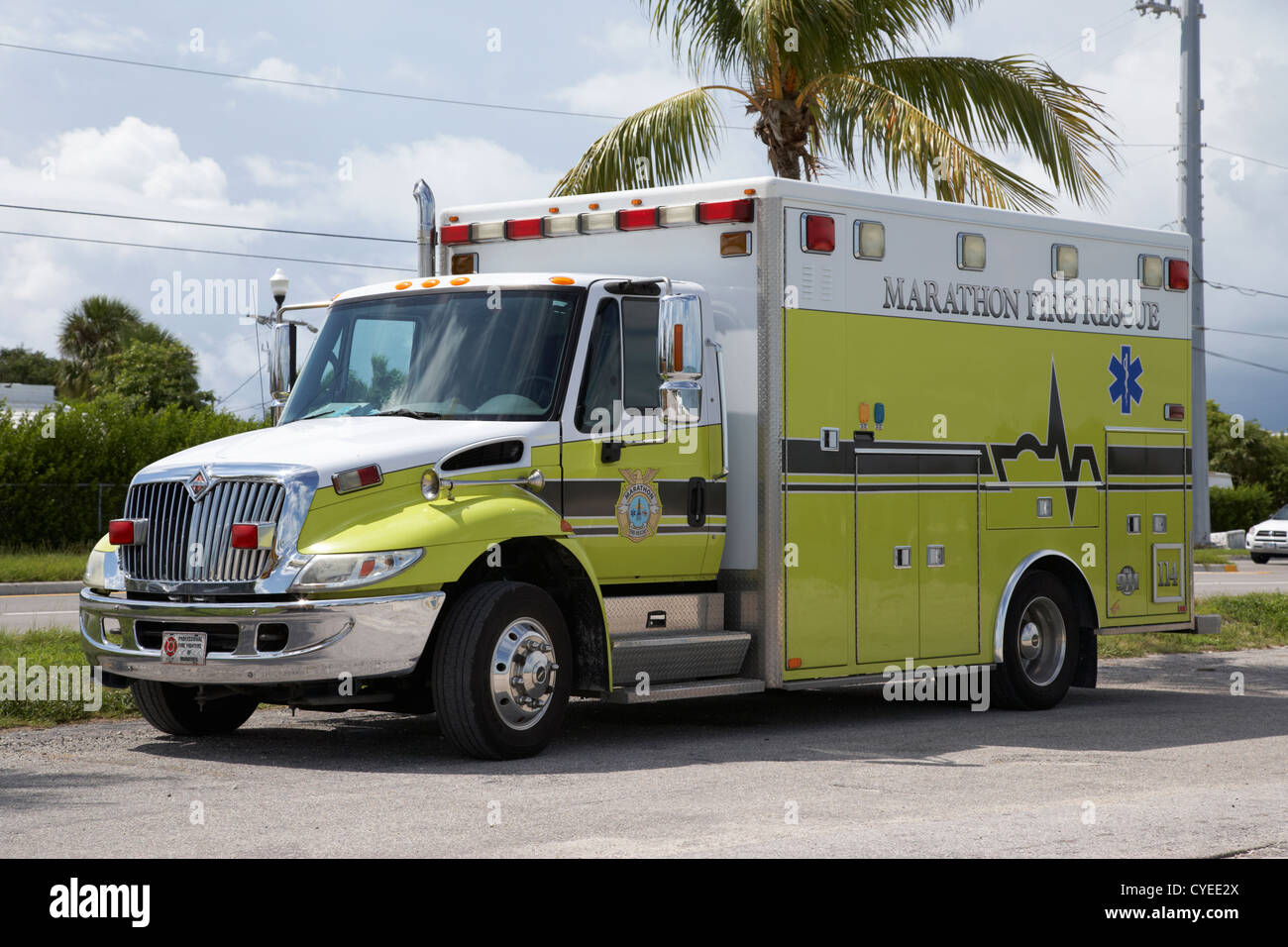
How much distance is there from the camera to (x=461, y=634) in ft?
29.5

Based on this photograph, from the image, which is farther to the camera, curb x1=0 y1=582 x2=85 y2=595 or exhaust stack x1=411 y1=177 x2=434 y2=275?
curb x1=0 y1=582 x2=85 y2=595

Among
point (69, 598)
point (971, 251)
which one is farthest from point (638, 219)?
point (69, 598)

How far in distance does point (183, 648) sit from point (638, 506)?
110 inches

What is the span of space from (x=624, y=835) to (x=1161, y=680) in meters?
9.07

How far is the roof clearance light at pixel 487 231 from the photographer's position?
11.6 metres

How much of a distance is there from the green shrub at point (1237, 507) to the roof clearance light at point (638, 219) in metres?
45.2

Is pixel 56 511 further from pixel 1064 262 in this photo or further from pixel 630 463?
pixel 630 463

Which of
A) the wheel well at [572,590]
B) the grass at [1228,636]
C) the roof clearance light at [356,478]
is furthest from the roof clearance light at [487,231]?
the grass at [1228,636]

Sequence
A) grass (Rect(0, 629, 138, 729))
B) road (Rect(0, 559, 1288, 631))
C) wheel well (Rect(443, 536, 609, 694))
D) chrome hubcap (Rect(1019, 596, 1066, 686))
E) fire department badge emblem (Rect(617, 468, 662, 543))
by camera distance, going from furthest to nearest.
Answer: road (Rect(0, 559, 1288, 631)) < chrome hubcap (Rect(1019, 596, 1066, 686)) < grass (Rect(0, 629, 138, 729)) < fire department badge emblem (Rect(617, 468, 662, 543)) < wheel well (Rect(443, 536, 609, 694))

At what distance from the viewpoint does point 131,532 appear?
9.34 m

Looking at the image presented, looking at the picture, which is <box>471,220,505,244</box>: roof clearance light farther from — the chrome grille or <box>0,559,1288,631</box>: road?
<box>0,559,1288,631</box>: road

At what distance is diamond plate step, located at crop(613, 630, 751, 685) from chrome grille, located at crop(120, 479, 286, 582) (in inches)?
88.5

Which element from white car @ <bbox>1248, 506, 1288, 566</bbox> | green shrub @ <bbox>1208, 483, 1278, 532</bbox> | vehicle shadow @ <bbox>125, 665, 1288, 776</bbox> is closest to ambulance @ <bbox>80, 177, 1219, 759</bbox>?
vehicle shadow @ <bbox>125, 665, 1288, 776</bbox>

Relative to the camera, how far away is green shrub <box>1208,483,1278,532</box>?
174ft
